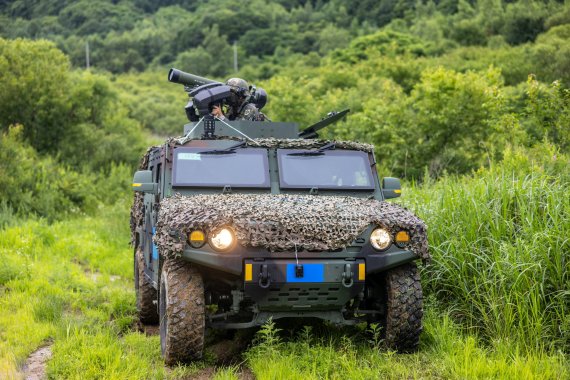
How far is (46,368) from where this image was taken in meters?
5.30

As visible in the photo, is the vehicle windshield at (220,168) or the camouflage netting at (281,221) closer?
the camouflage netting at (281,221)

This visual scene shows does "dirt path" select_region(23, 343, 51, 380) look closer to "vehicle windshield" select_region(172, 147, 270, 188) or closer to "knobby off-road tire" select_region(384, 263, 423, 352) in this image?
"vehicle windshield" select_region(172, 147, 270, 188)

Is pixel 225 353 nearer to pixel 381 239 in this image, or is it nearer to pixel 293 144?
pixel 381 239

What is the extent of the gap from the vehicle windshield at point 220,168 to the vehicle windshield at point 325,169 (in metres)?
0.20

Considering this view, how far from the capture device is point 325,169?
644 cm

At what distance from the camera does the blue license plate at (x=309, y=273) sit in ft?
16.5

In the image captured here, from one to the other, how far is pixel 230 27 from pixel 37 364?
209 ft

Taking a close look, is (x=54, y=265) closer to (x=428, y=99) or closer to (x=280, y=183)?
(x=280, y=183)

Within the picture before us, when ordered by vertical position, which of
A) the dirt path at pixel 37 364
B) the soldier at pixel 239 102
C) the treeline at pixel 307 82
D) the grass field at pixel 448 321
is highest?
the treeline at pixel 307 82

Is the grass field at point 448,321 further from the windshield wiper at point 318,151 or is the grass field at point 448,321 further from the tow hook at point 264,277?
the windshield wiper at point 318,151

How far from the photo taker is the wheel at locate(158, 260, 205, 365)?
5.03 m

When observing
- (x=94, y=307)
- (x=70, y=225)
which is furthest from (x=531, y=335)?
(x=70, y=225)

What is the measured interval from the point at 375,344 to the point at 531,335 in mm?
1201

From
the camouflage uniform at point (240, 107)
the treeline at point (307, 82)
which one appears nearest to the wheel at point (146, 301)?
the camouflage uniform at point (240, 107)
